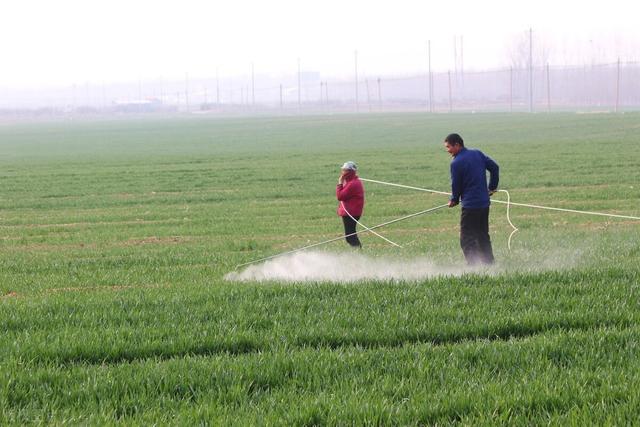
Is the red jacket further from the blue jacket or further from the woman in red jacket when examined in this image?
the blue jacket

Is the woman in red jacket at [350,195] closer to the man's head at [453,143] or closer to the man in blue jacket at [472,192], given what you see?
the man in blue jacket at [472,192]

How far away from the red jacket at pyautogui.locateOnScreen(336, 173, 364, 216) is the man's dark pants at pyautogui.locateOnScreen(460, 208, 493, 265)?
3564 millimetres

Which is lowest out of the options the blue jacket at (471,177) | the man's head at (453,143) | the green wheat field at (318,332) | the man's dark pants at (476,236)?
the green wheat field at (318,332)

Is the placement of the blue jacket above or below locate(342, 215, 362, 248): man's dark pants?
Answer: above

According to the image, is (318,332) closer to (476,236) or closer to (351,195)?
(476,236)

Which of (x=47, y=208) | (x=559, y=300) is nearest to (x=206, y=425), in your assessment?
(x=559, y=300)

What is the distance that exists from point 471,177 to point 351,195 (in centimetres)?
390

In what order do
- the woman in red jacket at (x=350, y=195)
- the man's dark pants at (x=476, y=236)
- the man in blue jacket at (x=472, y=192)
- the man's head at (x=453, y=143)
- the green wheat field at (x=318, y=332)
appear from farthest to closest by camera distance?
the woman in red jacket at (x=350, y=195), the man's dark pants at (x=476, y=236), the man in blue jacket at (x=472, y=192), the man's head at (x=453, y=143), the green wheat field at (x=318, y=332)

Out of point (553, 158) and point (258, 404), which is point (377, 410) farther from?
point (553, 158)

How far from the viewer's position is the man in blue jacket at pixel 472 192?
12094 millimetres

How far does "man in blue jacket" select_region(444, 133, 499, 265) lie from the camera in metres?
12.1

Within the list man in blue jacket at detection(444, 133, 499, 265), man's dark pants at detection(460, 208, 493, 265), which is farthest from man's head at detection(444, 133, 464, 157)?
man's dark pants at detection(460, 208, 493, 265)

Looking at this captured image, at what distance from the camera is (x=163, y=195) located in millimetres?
30203

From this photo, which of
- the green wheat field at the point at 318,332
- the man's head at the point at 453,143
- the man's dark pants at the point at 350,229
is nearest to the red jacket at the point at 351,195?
the man's dark pants at the point at 350,229
